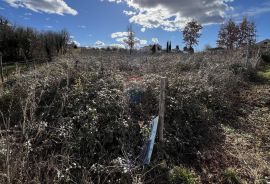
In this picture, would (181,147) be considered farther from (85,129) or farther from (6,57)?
(6,57)

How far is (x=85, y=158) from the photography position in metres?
3.50

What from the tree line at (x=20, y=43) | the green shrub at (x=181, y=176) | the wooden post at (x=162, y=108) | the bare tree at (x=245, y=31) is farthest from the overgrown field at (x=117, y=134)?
the bare tree at (x=245, y=31)

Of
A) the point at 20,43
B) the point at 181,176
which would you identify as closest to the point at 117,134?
the point at 181,176

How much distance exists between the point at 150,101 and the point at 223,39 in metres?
31.3

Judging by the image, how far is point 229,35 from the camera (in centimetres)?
3170

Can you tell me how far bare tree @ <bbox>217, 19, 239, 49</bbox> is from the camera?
30875 mm

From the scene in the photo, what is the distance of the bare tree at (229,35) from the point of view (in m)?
30.9

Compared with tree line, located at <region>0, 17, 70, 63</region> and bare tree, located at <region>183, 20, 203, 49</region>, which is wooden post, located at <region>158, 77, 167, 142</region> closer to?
tree line, located at <region>0, 17, 70, 63</region>

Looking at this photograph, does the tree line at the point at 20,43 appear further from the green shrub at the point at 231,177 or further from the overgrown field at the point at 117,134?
the green shrub at the point at 231,177

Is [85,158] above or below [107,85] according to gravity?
below

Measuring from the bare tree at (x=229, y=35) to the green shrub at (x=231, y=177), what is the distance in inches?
1147

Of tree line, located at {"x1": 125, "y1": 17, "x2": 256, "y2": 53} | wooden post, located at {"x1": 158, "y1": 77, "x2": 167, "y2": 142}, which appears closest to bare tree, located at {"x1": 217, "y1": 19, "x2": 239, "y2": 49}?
tree line, located at {"x1": 125, "y1": 17, "x2": 256, "y2": 53}

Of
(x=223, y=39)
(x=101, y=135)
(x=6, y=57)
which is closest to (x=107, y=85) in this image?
(x=101, y=135)

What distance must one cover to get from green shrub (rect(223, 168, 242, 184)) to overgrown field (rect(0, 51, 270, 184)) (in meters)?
0.02
